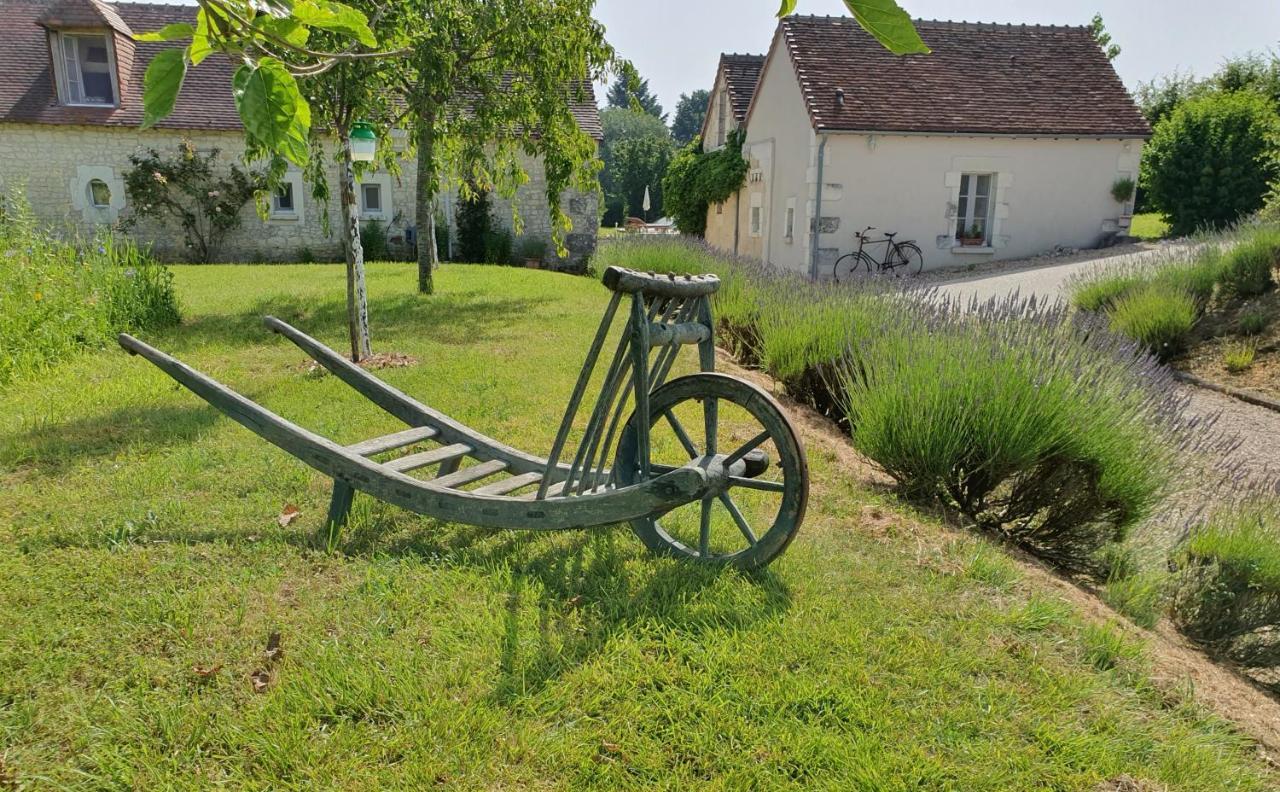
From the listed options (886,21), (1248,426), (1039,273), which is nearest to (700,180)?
(1039,273)

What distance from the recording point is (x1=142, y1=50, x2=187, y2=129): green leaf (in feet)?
2.80

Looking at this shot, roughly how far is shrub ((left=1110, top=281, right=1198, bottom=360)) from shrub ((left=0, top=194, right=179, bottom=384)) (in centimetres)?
1052

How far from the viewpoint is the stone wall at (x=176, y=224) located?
16.9 meters

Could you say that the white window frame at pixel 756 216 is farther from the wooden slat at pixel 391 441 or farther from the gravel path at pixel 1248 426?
the wooden slat at pixel 391 441

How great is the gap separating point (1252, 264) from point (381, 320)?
10.7m

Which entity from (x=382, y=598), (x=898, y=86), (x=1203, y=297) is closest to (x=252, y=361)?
(x=382, y=598)

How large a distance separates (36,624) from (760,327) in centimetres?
586

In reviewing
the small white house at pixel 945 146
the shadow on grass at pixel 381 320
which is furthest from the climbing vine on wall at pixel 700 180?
the shadow on grass at pixel 381 320

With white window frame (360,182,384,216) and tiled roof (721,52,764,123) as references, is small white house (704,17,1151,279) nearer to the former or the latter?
tiled roof (721,52,764,123)

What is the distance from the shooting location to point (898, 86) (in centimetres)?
1639

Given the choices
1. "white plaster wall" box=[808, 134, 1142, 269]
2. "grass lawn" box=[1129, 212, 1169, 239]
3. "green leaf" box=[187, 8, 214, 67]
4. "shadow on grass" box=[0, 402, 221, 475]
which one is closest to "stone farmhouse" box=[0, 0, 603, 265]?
"white plaster wall" box=[808, 134, 1142, 269]

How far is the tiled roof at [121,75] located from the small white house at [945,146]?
4.68 m

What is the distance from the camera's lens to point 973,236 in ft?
55.5

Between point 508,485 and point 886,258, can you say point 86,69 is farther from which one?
point 508,485
